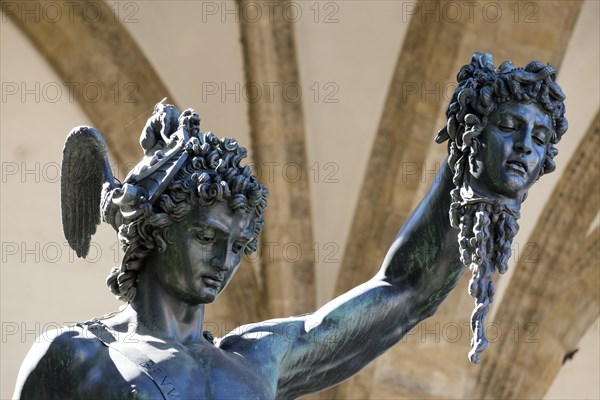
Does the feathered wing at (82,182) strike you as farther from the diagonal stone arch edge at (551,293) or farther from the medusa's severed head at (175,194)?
the diagonal stone arch edge at (551,293)

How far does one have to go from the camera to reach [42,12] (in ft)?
43.6

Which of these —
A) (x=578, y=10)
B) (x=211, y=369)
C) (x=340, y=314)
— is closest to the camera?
(x=211, y=369)

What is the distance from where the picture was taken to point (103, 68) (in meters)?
13.4

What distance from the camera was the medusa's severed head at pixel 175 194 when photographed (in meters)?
4.00

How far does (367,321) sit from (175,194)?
512 millimetres

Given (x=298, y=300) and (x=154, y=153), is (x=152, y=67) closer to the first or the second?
(x=298, y=300)

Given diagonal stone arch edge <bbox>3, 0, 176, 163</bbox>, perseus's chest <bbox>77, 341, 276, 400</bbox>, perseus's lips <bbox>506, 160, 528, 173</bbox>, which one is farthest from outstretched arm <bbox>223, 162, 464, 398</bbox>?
diagonal stone arch edge <bbox>3, 0, 176, 163</bbox>

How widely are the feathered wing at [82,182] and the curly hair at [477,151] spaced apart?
2.30ft

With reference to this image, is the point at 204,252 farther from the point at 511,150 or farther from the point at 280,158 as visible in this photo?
the point at 280,158

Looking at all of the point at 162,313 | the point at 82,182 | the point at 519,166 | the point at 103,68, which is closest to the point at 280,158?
the point at 103,68

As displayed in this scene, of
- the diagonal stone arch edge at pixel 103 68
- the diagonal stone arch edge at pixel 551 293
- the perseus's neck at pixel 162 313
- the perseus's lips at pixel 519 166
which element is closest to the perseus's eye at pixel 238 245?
the perseus's neck at pixel 162 313

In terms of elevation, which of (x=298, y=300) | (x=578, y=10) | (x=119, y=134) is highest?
(x=578, y=10)

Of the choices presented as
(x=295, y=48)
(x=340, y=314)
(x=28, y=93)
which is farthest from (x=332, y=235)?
(x=340, y=314)

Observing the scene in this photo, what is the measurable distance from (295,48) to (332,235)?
1.30 m
